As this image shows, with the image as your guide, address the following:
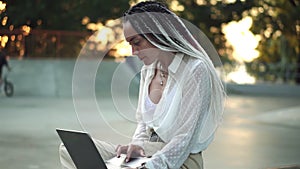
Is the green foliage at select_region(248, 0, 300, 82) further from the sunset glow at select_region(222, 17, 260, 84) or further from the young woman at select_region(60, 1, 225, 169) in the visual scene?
the young woman at select_region(60, 1, 225, 169)

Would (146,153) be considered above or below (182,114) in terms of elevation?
below

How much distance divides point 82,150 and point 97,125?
44cm

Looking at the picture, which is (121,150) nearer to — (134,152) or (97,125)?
(134,152)

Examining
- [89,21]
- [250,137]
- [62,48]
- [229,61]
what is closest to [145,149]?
[250,137]

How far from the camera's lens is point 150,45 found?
2246mm

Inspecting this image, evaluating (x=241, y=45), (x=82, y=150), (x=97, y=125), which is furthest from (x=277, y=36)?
(x=82, y=150)

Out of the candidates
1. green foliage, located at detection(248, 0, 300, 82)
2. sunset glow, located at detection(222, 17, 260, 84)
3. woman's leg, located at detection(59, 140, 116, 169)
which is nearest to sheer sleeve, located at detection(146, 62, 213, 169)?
woman's leg, located at detection(59, 140, 116, 169)

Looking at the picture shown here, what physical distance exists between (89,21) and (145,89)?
16749 mm

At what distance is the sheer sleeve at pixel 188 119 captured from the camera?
2.22m

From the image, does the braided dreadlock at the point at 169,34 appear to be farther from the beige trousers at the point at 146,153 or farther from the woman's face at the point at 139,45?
the beige trousers at the point at 146,153

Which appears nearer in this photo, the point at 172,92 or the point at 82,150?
the point at 82,150

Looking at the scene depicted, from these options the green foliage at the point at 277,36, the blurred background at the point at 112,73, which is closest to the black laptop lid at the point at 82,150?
the blurred background at the point at 112,73

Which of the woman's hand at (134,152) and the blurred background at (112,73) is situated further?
the blurred background at (112,73)

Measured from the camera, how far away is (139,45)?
88.8 inches
